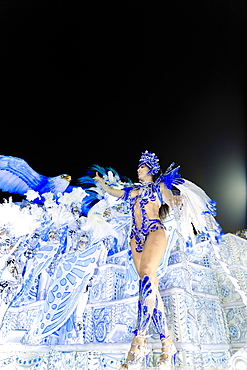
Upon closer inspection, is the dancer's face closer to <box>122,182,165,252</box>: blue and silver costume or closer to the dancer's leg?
<box>122,182,165,252</box>: blue and silver costume

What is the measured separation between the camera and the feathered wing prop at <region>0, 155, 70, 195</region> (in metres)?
4.29

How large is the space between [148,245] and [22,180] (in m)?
3.12

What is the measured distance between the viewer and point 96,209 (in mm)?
3537

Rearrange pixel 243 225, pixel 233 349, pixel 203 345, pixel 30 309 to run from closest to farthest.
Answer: pixel 203 345
pixel 233 349
pixel 30 309
pixel 243 225

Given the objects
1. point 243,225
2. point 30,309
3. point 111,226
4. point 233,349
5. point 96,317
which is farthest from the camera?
point 243,225

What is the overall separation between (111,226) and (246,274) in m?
1.68

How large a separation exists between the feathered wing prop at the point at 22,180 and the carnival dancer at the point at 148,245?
204cm

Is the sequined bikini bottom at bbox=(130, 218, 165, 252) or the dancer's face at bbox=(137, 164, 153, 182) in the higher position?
the dancer's face at bbox=(137, 164, 153, 182)

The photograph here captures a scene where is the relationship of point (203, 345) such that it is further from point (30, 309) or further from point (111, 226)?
point (30, 309)

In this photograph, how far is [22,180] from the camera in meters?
4.47

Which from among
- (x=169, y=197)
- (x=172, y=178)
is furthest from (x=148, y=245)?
(x=172, y=178)

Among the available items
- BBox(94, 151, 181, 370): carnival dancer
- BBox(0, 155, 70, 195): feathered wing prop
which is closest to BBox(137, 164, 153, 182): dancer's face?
BBox(94, 151, 181, 370): carnival dancer

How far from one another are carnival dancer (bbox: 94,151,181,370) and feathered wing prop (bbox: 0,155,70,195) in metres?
2.04

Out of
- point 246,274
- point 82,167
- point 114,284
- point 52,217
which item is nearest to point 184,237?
point 246,274
